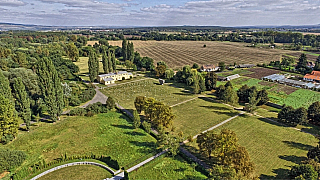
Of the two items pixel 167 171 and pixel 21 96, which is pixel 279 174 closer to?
pixel 167 171

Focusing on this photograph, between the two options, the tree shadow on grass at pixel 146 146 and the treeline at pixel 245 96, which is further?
the treeline at pixel 245 96

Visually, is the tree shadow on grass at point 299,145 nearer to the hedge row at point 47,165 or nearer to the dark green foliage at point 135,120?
the dark green foliage at point 135,120

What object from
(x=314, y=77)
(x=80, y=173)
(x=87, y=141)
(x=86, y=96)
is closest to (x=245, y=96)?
(x=314, y=77)

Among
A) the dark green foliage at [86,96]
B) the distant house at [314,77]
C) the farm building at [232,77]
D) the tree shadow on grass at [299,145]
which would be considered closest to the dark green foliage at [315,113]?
the tree shadow on grass at [299,145]

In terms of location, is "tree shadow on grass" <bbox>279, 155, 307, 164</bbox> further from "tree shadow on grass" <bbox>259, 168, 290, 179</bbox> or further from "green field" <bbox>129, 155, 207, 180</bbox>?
"green field" <bbox>129, 155, 207, 180</bbox>

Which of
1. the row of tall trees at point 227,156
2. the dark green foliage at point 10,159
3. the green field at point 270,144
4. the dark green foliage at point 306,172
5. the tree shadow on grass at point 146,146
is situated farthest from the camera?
the tree shadow on grass at point 146,146

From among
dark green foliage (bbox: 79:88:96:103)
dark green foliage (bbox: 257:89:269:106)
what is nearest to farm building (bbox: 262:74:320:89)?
dark green foliage (bbox: 257:89:269:106)
